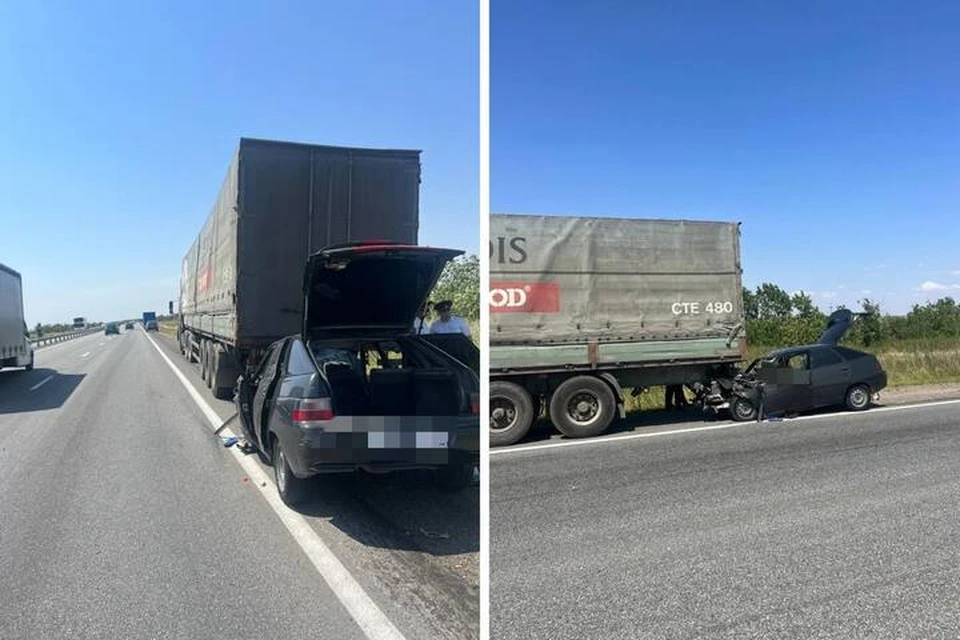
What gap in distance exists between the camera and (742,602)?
2918 mm

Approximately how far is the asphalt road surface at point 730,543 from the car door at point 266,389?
164 cm

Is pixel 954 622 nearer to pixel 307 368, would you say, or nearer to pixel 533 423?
pixel 307 368

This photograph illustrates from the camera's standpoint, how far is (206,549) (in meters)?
3.41

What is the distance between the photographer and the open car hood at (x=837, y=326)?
10.2 metres

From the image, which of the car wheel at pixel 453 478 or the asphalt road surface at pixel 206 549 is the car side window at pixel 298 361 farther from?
the car wheel at pixel 453 478

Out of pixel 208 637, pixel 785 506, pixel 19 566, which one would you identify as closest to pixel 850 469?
pixel 785 506

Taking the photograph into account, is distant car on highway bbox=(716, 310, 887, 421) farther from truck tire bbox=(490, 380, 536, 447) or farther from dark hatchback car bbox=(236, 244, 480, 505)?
dark hatchback car bbox=(236, 244, 480, 505)

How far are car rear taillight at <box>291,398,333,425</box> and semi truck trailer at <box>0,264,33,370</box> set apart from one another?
11.9 metres

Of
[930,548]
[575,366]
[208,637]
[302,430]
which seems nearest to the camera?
[208,637]

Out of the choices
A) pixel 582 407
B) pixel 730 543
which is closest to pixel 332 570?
pixel 730 543

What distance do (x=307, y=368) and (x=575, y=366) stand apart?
442 centimetres

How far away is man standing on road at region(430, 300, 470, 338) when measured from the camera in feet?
18.6

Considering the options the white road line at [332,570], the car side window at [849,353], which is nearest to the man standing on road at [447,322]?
the white road line at [332,570]

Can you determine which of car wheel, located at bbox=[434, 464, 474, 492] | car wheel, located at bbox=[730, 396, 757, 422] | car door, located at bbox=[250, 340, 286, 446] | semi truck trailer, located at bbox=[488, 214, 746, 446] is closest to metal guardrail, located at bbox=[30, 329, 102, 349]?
semi truck trailer, located at bbox=[488, 214, 746, 446]
